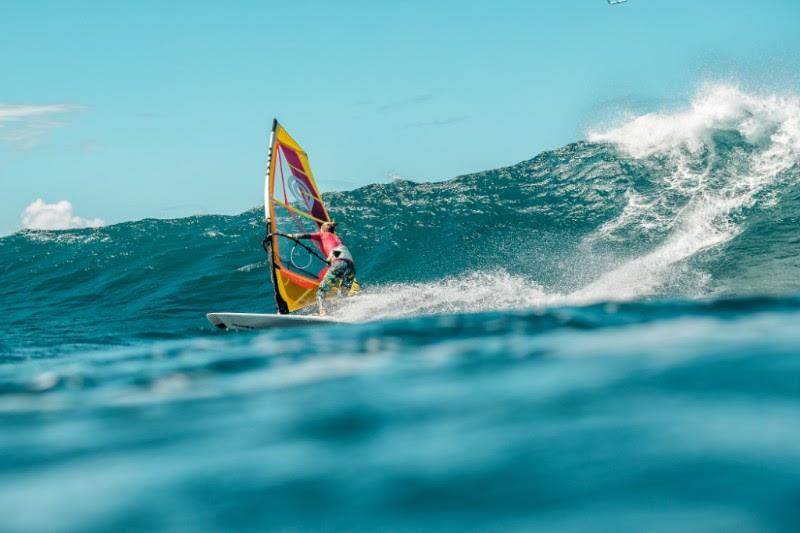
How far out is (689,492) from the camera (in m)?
2.23

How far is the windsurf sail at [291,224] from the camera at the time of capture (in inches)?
511

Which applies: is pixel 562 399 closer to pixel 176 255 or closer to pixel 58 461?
pixel 58 461

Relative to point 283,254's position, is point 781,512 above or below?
below

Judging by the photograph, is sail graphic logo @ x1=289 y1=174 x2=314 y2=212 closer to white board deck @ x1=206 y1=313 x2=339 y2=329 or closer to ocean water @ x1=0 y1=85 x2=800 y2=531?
white board deck @ x1=206 y1=313 x2=339 y2=329

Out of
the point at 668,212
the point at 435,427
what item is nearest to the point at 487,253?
the point at 668,212

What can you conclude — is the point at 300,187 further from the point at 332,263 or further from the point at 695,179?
the point at 695,179

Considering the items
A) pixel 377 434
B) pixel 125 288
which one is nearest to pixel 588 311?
pixel 377 434

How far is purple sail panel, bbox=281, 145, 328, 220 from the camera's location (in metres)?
15.1

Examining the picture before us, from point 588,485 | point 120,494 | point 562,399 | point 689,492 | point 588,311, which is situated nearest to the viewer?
point 689,492

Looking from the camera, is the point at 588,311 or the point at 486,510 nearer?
the point at 486,510

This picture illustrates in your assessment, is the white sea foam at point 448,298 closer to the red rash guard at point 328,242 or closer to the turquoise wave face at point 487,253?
the turquoise wave face at point 487,253

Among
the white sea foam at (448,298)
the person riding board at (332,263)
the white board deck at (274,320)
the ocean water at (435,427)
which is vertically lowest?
the white sea foam at (448,298)

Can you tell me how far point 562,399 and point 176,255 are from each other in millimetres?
23017

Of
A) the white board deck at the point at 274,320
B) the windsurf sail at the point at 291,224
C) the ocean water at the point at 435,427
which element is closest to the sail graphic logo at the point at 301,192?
the windsurf sail at the point at 291,224
